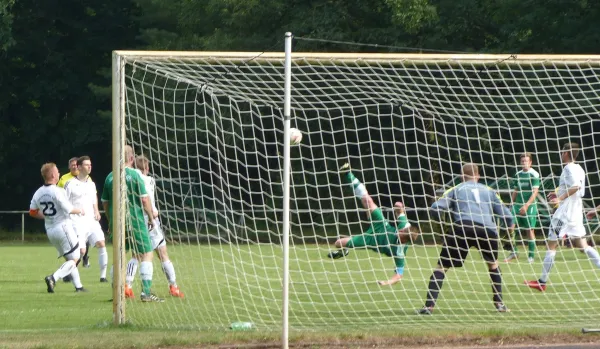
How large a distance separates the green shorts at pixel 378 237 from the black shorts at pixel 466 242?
75.9 inches

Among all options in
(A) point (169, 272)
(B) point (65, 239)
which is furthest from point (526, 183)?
(B) point (65, 239)

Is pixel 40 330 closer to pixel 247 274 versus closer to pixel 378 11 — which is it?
pixel 247 274

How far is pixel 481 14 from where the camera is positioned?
37.7 metres

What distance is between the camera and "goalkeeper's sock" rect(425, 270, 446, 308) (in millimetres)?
11320

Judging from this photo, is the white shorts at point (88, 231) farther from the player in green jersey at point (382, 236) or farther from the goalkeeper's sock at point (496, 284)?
the goalkeeper's sock at point (496, 284)

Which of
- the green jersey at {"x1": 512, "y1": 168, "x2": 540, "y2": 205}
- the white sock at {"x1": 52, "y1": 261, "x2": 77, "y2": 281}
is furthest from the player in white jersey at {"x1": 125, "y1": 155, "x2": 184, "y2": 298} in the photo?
the green jersey at {"x1": 512, "y1": 168, "x2": 540, "y2": 205}

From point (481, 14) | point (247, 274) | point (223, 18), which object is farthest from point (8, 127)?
point (247, 274)

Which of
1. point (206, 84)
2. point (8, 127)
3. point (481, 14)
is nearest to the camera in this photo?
point (206, 84)

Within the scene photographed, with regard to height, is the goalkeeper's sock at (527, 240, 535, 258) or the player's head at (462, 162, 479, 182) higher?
the player's head at (462, 162, 479, 182)

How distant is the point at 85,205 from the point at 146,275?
4093mm

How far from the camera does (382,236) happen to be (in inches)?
553

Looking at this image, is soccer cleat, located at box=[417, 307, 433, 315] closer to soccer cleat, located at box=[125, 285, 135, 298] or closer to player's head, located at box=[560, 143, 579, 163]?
player's head, located at box=[560, 143, 579, 163]

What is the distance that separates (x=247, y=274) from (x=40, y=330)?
5190 mm

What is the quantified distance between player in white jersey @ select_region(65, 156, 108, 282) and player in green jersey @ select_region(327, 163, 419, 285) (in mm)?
3855
